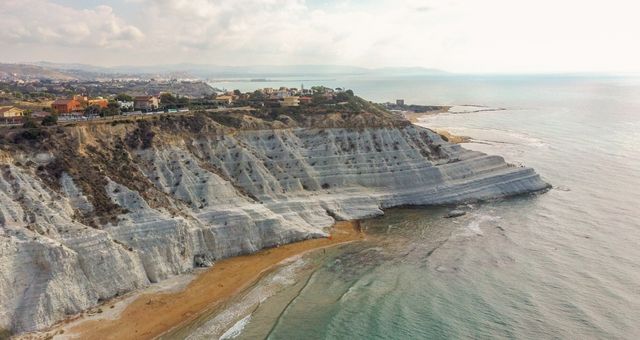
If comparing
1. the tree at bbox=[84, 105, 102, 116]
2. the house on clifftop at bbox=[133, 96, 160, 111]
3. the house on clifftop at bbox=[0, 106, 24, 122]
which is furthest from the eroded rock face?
the house on clifftop at bbox=[133, 96, 160, 111]

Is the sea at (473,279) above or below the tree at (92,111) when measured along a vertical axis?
below

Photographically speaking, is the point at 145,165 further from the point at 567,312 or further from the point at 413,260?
the point at 567,312

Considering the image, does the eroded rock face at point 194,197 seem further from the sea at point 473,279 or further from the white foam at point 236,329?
the white foam at point 236,329

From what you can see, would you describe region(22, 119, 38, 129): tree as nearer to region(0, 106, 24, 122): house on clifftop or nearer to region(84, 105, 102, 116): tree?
region(0, 106, 24, 122): house on clifftop

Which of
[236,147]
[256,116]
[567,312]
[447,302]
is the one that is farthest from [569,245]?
[256,116]

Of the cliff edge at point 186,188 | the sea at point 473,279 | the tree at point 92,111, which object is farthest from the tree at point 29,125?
the sea at point 473,279

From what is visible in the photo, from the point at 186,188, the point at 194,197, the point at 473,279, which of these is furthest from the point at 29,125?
the point at 473,279
